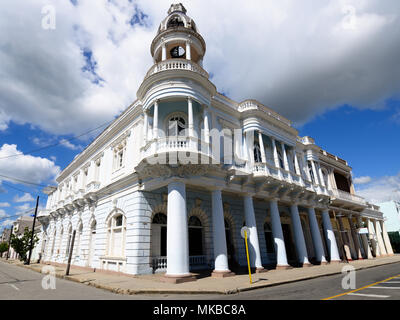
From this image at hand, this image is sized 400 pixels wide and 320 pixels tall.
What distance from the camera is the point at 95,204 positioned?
61.8 feet

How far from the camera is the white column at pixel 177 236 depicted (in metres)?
10.6

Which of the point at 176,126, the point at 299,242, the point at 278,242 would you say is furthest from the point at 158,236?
the point at 299,242

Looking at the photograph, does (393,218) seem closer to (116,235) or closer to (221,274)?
(221,274)

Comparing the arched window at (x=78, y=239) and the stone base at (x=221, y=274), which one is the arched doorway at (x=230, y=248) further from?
the arched window at (x=78, y=239)

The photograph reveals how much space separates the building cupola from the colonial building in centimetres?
8

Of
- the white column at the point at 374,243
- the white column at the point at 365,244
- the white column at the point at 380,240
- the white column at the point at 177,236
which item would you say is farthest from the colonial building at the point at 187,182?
the white column at the point at 380,240

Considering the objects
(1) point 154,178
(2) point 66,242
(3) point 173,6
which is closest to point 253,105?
(1) point 154,178

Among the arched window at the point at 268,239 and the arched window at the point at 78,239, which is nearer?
the arched window at the point at 268,239

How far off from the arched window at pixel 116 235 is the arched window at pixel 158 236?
215 centimetres

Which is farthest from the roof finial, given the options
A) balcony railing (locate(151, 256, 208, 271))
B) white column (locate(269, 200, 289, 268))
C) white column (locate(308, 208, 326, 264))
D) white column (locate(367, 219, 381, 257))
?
white column (locate(367, 219, 381, 257))

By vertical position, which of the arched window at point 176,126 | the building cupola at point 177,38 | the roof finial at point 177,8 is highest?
the roof finial at point 177,8

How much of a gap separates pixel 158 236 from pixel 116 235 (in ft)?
11.5

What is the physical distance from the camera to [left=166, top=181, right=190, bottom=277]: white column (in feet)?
34.6

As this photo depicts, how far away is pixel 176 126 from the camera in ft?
45.9
